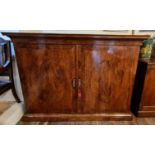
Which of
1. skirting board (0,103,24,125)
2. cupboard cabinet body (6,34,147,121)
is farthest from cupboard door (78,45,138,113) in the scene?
skirting board (0,103,24,125)

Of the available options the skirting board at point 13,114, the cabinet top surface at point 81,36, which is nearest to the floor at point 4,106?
the skirting board at point 13,114

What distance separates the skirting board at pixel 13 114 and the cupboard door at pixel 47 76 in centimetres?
14

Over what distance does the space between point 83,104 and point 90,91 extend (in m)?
0.20

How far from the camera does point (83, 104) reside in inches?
69.6

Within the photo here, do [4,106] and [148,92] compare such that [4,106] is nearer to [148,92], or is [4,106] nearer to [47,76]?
[47,76]

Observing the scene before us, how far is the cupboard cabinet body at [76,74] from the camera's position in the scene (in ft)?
4.95

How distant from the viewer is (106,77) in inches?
64.7

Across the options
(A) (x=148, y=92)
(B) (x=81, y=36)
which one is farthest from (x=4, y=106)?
(A) (x=148, y=92)

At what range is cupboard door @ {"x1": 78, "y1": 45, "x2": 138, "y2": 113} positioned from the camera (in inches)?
60.9

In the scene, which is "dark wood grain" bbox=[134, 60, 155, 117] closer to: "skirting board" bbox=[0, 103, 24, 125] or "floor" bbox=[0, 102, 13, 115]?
"skirting board" bbox=[0, 103, 24, 125]
